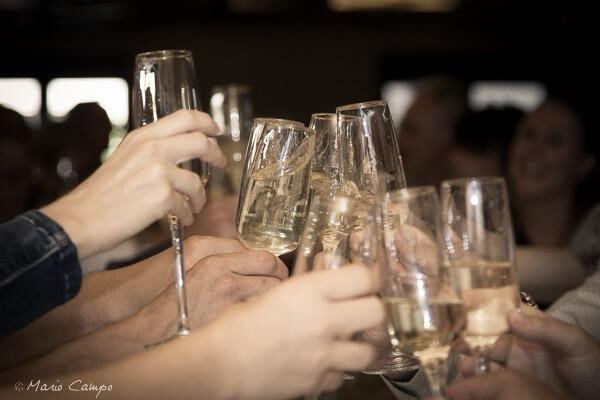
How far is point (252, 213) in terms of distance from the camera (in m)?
1.42

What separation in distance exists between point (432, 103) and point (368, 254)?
13.0ft

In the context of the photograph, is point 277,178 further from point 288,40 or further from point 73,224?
point 288,40

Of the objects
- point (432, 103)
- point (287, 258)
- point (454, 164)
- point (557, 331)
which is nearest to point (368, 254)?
point (557, 331)

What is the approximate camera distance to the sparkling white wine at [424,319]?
1.08 meters

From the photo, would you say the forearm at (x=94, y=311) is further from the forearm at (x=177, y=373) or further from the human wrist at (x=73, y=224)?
the forearm at (x=177, y=373)

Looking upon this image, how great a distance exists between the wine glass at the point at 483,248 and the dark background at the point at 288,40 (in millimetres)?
6767

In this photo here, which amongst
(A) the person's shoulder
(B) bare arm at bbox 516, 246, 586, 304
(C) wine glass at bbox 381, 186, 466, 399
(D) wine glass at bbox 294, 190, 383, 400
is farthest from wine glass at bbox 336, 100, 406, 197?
(A) the person's shoulder

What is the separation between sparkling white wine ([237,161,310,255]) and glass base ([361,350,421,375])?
0.77 ft

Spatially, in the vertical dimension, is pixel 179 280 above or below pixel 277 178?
below

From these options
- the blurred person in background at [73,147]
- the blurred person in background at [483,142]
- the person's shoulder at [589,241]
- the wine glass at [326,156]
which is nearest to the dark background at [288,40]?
the blurred person in background at [73,147]

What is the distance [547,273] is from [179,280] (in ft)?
6.20

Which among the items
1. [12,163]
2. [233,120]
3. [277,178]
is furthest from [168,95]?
[12,163]

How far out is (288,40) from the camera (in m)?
8.32

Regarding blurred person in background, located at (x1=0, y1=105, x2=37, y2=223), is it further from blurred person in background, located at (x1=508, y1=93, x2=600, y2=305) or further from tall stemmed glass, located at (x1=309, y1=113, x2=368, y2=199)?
tall stemmed glass, located at (x1=309, y1=113, x2=368, y2=199)
